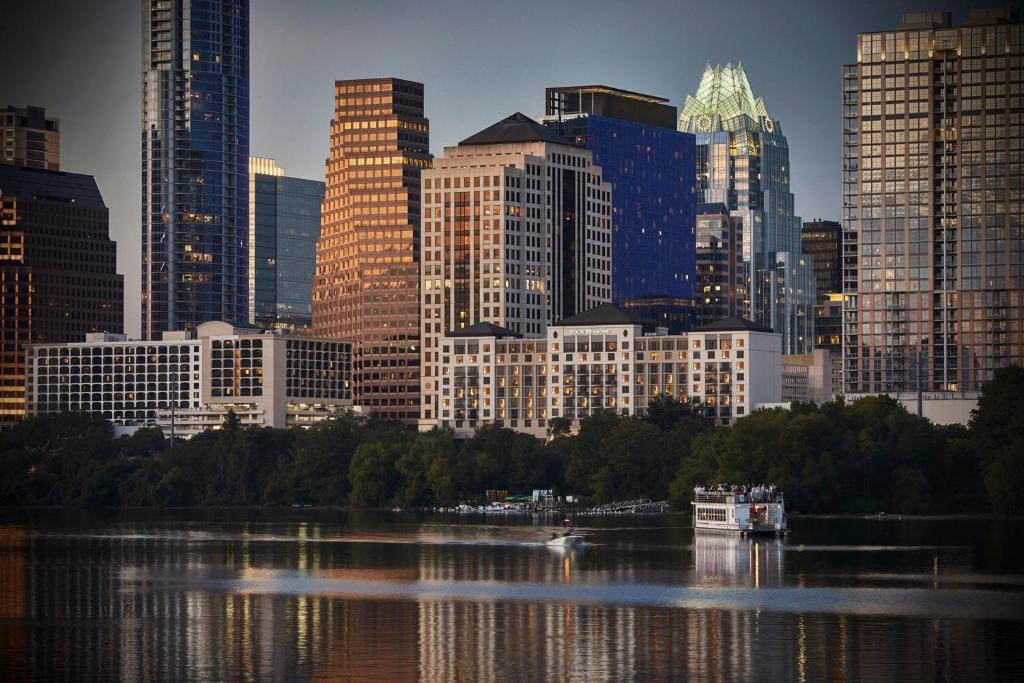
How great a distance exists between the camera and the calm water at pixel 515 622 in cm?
11894

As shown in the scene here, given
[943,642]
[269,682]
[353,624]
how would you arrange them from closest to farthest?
1. [269,682]
2. [943,642]
3. [353,624]

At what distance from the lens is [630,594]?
165 meters

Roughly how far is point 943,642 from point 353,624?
40433 millimetres

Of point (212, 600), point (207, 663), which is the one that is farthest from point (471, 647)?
point (212, 600)

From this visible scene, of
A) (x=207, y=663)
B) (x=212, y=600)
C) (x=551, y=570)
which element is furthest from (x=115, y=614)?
(x=551, y=570)

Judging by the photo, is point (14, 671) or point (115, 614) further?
point (115, 614)

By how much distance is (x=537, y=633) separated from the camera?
136 m

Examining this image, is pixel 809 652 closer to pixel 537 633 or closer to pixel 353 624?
pixel 537 633

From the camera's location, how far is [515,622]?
14275cm

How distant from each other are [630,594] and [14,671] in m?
60.8

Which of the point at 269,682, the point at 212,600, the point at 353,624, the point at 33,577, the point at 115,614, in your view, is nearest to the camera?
the point at 269,682

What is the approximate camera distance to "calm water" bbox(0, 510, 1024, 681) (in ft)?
A: 390

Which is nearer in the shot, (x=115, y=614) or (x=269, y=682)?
(x=269, y=682)

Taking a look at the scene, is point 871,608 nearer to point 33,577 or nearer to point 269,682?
point 269,682
